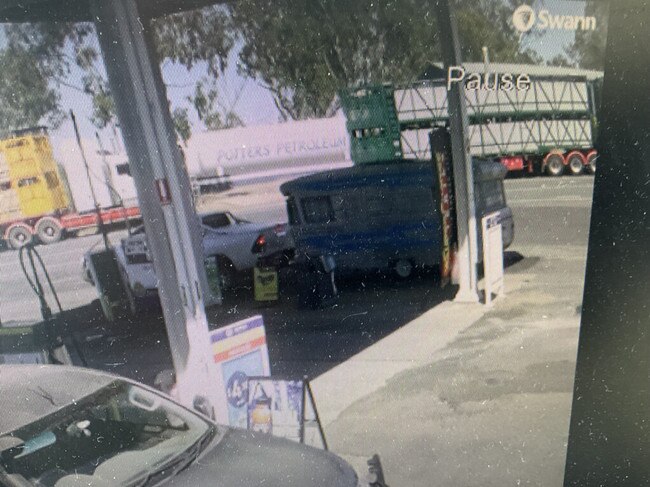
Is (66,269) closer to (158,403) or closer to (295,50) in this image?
(295,50)

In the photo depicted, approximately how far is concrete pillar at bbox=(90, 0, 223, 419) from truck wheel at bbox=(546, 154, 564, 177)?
1082cm

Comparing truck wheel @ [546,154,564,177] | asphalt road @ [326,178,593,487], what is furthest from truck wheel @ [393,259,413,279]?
truck wheel @ [546,154,564,177]

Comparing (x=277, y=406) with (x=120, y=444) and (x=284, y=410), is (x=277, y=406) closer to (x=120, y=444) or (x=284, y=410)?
(x=284, y=410)

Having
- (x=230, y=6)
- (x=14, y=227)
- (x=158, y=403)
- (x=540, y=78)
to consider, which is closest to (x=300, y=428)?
(x=158, y=403)

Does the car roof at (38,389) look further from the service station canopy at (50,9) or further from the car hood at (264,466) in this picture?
the service station canopy at (50,9)

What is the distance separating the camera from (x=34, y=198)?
15.3 meters

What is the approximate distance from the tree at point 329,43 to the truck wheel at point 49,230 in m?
9.27

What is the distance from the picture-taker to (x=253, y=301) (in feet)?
33.2

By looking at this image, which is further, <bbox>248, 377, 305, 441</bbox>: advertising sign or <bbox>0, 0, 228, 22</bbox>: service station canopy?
<bbox>0, 0, 228, 22</bbox>: service station canopy

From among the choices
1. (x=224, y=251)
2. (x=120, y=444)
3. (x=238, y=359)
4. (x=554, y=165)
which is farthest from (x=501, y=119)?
(x=120, y=444)

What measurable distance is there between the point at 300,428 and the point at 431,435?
51.3 inches

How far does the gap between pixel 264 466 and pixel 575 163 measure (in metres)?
12.8

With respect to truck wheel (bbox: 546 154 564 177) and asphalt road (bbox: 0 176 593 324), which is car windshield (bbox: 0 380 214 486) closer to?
asphalt road (bbox: 0 176 593 324)

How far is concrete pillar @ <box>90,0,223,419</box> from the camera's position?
16.2 feet
